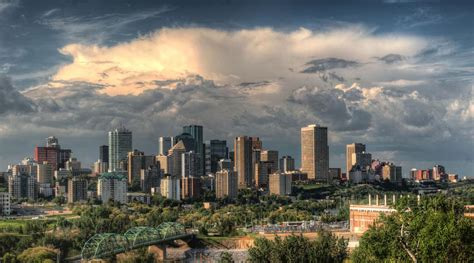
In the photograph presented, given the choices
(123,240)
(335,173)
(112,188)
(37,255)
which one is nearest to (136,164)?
(112,188)

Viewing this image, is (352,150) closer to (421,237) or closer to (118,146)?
(118,146)

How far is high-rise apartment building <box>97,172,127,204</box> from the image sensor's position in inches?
3647

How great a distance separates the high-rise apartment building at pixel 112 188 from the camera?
3647 inches

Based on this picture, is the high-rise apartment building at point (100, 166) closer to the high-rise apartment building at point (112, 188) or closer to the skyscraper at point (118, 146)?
the skyscraper at point (118, 146)

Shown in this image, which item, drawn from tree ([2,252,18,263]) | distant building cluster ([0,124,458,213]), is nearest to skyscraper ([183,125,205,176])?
distant building cluster ([0,124,458,213])

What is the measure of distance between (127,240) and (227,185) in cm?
5381

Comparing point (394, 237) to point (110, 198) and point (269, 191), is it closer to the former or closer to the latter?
point (110, 198)

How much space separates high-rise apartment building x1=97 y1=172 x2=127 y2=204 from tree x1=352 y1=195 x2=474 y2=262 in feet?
233

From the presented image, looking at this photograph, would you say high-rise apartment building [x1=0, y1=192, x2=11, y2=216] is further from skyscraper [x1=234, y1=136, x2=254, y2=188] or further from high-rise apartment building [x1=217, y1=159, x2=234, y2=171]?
high-rise apartment building [x1=217, y1=159, x2=234, y2=171]

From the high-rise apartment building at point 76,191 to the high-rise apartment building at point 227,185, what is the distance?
17.5 m

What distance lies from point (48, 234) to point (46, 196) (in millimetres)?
52105

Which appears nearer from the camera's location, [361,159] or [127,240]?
[127,240]

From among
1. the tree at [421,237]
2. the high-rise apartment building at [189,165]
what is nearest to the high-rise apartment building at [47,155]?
the high-rise apartment building at [189,165]

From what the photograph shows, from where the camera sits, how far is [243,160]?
129m
